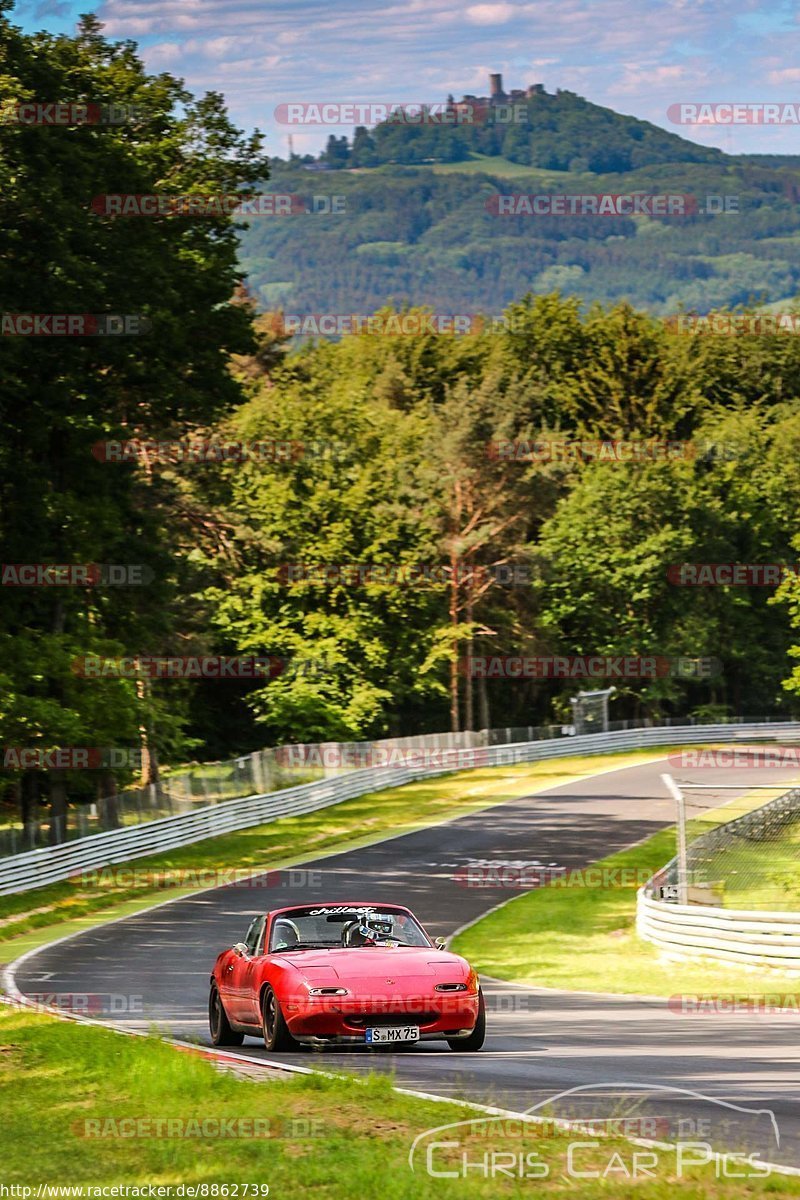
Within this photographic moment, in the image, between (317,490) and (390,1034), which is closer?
(390,1034)

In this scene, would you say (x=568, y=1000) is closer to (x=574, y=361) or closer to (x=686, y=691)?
(x=686, y=691)

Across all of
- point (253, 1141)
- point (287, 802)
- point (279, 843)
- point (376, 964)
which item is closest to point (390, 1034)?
point (376, 964)

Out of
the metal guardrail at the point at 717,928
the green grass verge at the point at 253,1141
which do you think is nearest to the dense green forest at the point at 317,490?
the metal guardrail at the point at 717,928

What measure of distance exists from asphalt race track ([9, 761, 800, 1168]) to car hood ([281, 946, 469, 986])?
0.64 m

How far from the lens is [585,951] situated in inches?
1037

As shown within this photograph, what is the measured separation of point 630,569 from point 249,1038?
63.6 m

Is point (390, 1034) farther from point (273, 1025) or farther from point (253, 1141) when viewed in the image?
point (253, 1141)

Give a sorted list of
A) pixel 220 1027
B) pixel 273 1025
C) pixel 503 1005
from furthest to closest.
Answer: pixel 503 1005 < pixel 220 1027 < pixel 273 1025

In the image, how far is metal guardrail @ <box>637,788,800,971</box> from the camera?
71.8 ft

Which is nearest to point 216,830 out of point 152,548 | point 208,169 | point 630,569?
point 152,548

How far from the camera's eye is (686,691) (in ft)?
279

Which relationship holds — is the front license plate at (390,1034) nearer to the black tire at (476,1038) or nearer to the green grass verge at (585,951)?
the black tire at (476,1038)

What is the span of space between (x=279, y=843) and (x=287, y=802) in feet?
17.2

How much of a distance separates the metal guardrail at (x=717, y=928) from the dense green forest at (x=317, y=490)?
1390cm
